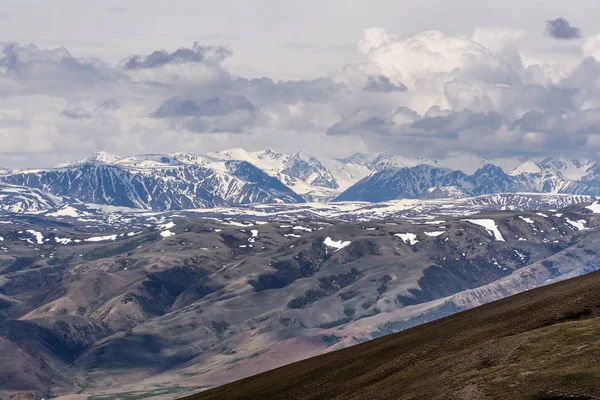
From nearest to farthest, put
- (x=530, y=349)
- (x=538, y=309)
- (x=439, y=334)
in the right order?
(x=530, y=349) → (x=538, y=309) → (x=439, y=334)

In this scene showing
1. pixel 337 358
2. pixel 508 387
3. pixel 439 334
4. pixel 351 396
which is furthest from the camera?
pixel 337 358

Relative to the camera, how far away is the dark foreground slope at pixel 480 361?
82938 mm

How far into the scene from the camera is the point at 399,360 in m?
128

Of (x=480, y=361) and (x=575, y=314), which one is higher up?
(x=575, y=314)

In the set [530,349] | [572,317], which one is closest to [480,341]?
[572,317]

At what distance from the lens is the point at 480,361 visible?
327ft

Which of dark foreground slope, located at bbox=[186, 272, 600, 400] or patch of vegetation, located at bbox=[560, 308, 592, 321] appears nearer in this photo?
dark foreground slope, located at bbox=[186, 272, 600, 400]

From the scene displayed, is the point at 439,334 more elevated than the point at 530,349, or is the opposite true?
the point at 530,349

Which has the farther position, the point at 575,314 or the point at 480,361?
the point at 575,314

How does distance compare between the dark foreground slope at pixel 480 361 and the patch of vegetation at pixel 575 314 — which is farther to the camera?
the patch of vegetation at pixel 575 314

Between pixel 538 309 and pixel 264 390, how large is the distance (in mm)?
48020

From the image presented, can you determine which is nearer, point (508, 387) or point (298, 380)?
point (508, 387)

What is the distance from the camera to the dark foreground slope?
272ft

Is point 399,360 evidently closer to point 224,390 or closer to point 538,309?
point 538,309
